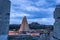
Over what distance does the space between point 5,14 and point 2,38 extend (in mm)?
479

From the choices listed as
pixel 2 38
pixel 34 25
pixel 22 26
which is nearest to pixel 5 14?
pixel 2 38

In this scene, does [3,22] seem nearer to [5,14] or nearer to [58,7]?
[5,14]

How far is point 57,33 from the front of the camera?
76.5 inches

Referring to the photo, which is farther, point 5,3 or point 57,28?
point 5,3

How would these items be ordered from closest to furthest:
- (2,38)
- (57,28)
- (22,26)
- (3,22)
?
(57,28) → (3,22) → (2,38) → (22,26)

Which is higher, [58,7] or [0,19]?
[58,7]

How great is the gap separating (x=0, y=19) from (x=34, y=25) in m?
26.7

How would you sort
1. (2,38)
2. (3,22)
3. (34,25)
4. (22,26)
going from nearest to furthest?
(3,22), (2,38), (22,26), (34,25)

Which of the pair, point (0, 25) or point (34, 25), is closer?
point (0, 25)

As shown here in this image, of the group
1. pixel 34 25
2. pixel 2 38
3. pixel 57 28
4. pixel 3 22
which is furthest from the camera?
pixel 34 25

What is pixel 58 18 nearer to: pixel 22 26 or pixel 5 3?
pixel 5 3

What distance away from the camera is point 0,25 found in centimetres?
245

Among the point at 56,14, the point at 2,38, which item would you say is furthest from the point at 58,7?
the point at 2,38

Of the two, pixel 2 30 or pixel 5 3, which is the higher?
pixel 5 3
